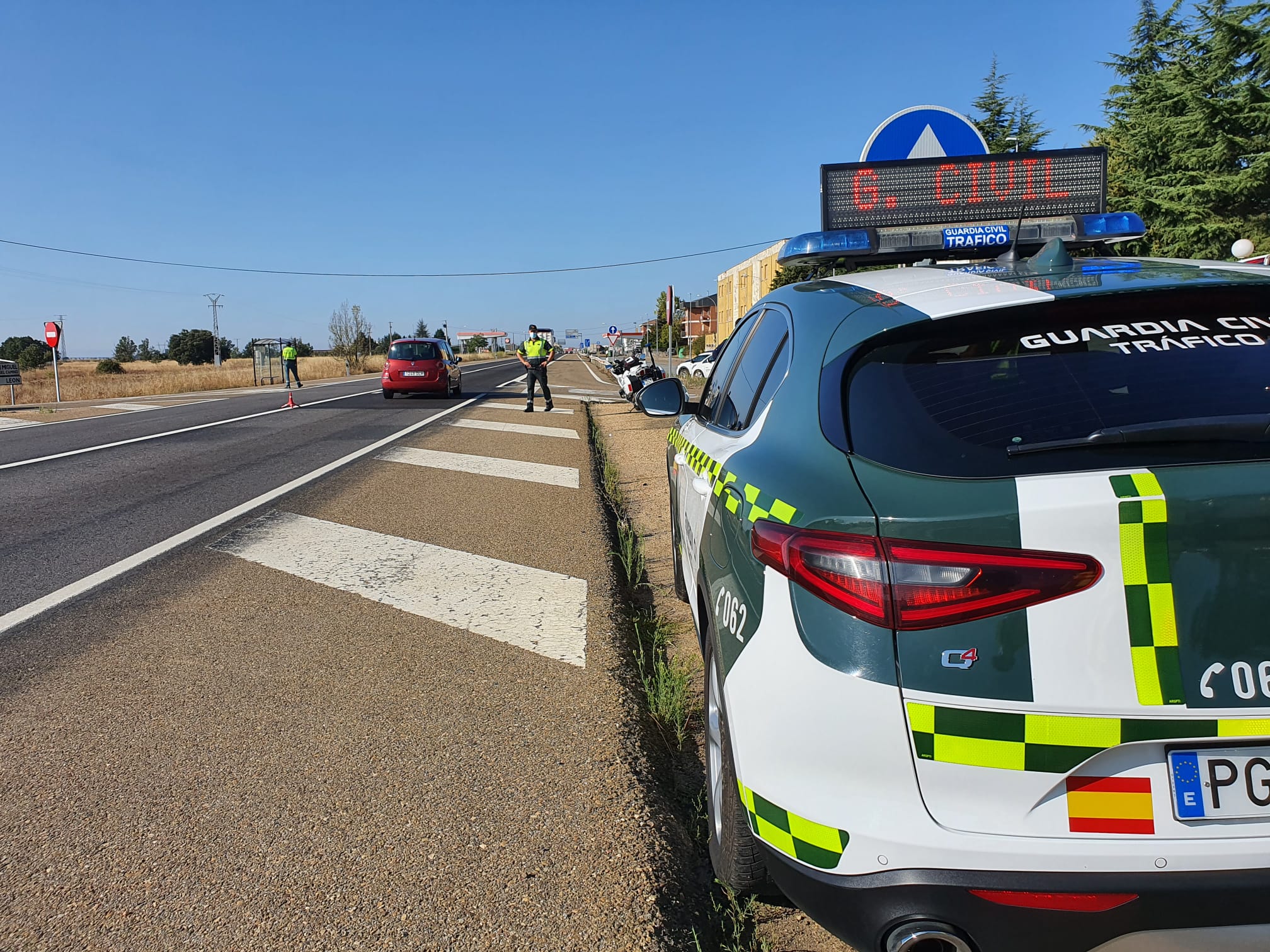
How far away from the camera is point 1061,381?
1.98 metres

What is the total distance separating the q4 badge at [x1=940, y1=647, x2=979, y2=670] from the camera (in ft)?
5.47

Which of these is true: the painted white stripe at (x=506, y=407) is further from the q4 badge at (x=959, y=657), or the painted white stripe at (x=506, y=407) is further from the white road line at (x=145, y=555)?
the q4 badge at (x=959, y=657)

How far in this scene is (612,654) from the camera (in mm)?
4410

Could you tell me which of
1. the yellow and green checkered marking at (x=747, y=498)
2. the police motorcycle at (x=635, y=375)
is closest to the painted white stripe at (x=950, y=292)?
the yellow and green checkered marking at (x=747, y=498)

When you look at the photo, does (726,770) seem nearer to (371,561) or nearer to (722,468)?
(722,468)

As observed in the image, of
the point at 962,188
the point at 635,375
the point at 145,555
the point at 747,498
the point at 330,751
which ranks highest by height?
the point at 962,188

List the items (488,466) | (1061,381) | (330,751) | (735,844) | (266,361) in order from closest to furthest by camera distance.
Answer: (1061,381) → (735,844) → (330,751) → (488,466) → (266,361)

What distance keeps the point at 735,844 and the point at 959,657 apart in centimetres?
90

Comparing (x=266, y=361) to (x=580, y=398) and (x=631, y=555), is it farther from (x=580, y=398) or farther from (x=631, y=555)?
(x=631, y=555)

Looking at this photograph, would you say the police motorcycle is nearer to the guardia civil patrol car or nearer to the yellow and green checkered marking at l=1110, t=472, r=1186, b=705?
the guardia civil patrol car

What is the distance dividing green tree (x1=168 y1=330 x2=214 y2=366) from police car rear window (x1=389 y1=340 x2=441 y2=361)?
10591 centimetres

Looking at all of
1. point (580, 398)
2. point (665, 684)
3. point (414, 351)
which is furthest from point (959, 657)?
point (580, 398)

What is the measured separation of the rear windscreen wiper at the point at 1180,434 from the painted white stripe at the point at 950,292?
0.45 metres

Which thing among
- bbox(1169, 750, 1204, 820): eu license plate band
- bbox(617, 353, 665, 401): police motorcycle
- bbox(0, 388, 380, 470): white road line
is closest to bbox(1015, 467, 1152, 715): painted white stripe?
bbox(1169, 750, 1204, 820): eu license plate band
